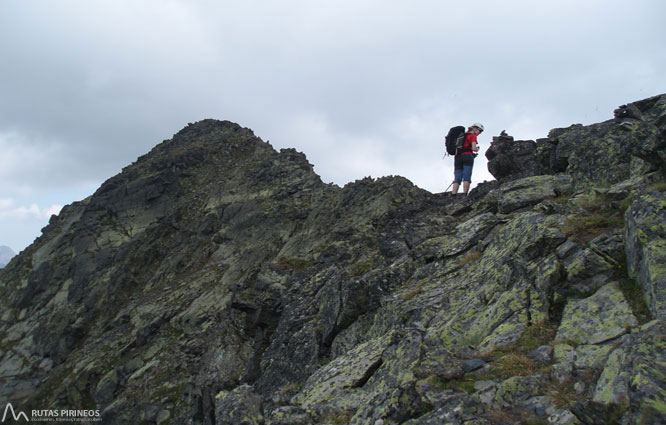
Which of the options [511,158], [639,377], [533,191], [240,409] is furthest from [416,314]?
[511,158]

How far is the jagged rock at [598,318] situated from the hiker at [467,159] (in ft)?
43.2

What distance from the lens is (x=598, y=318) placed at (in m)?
7.32

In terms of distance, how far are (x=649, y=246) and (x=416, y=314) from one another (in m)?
5.90

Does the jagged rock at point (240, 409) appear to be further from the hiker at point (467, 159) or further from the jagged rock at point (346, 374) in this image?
the hiker at point (467, 159)

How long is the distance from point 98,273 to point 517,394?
53028 mm

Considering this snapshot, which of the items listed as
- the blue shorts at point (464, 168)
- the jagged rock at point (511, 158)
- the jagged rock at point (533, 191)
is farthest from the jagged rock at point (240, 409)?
the jagged rock at point (511, 158)

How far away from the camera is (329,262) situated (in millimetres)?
21859

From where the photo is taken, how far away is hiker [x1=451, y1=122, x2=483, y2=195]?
66.6 feet

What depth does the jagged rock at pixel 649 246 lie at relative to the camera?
22.0ft

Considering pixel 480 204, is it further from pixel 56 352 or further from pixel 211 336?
pixel 56 352

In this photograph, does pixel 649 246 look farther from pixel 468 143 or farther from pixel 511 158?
pixel 511 158

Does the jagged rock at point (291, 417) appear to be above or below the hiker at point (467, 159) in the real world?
below

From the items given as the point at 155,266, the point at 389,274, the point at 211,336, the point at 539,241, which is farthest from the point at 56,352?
the point at 539,241

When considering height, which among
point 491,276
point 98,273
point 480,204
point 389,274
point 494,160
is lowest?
point 491,276
